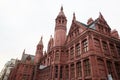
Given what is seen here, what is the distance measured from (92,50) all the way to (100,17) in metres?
9.99

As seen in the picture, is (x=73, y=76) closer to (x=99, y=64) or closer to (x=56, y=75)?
(x=56, y=75)

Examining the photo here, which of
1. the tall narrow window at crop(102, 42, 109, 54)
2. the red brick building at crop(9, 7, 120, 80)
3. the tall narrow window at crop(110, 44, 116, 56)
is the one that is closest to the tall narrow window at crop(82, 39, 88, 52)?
the red brick building at crop(9, 7, 120, 80)

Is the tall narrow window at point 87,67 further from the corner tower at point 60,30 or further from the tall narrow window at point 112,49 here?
the corner tower at point 60,30

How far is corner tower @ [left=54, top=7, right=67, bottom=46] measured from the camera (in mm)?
31525

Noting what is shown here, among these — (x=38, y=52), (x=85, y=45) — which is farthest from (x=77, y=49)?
(x=38, y=52)

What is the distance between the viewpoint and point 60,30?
3350cm

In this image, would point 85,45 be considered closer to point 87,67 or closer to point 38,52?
point 87,67

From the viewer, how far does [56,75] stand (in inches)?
1043

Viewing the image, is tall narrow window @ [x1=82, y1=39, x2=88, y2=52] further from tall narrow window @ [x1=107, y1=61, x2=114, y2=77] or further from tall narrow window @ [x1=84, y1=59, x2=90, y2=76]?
tall narrow window @ [x1=107, y1=61, x2=114, y2=77]

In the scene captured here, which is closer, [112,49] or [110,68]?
[110,68]

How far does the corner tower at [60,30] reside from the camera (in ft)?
103

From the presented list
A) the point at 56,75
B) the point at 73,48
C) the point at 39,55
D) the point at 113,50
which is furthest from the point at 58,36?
the point at 39,55

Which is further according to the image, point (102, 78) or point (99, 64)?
point (99, 64)

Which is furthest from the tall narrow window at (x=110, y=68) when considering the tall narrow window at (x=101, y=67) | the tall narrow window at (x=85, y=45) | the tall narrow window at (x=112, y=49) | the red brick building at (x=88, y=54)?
the tall narrow window at (x=85, y=45)
